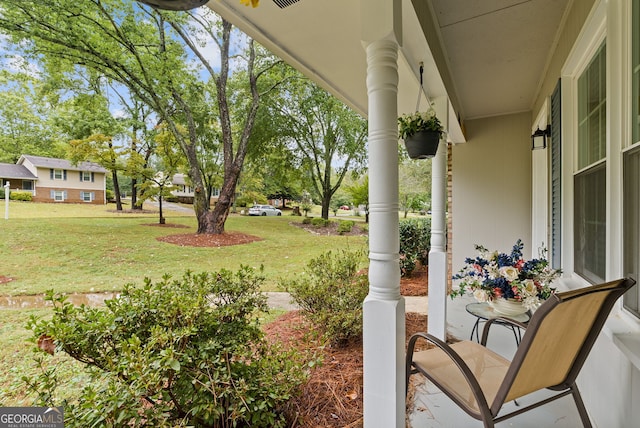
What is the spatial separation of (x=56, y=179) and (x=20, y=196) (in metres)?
0.92

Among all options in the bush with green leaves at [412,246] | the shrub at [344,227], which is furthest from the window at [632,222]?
the shrub at [344,227]

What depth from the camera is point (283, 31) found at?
147 cm

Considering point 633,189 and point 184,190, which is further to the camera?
point 184,190

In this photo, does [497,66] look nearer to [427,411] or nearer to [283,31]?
[283,31]

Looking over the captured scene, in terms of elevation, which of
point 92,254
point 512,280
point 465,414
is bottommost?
point 465,414

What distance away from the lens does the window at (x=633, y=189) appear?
114 cm

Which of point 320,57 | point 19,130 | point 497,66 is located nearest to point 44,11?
point 19,130

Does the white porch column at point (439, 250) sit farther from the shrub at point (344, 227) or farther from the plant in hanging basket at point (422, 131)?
the shrub at point (344, 227)

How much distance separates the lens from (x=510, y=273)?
1807mm

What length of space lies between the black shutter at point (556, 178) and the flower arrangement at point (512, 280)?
0.73 metres

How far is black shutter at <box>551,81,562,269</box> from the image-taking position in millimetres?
2324

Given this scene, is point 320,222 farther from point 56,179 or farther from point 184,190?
point 56,179

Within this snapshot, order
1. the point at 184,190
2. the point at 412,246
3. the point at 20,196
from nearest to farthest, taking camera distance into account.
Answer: the point at 20,196 < the point at 412,246 < the point at 184,190

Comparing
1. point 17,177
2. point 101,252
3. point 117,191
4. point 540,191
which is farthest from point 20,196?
point 540,191
